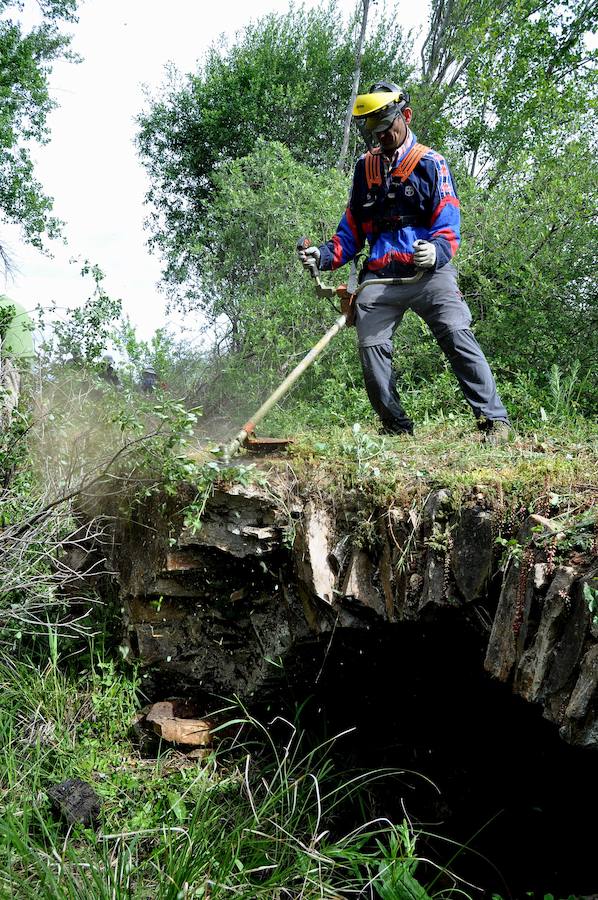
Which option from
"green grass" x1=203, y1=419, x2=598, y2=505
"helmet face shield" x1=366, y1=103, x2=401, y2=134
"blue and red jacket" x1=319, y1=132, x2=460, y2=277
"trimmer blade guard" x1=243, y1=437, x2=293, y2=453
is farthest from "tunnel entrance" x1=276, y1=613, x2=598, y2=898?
"helmet face shield" x1=366, y1=103, x2=401, y2=134

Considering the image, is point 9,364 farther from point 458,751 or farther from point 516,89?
point 516,89

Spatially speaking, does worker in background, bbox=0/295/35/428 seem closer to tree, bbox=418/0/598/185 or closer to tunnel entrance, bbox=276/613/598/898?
tunnel entrance, bbox=276/613/598/898

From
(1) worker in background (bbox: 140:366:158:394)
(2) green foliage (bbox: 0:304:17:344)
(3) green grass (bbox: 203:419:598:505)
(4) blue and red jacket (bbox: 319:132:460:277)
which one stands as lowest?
(1) worker in background (bbox: 140:366:158:394)

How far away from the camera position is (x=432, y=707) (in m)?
4.03

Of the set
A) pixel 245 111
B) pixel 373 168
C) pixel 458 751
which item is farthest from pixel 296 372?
pixel 245 111

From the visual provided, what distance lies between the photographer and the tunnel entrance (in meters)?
3.42

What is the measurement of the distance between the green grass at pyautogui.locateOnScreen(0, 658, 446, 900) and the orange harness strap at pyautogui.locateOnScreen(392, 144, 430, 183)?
310 cm

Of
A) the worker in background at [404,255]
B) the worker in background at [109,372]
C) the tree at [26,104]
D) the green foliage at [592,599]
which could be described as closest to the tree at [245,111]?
the tree at [26,104]

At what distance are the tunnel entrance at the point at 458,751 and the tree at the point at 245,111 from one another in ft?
33.2

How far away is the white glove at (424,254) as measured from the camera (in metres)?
4.20

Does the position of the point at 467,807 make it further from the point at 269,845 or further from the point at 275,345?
the point at 275,345

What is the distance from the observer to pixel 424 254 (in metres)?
4.19

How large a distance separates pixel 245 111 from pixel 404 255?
1070 cm

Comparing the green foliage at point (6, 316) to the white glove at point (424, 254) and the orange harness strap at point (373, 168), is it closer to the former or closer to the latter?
the orange harness strap at point (373, 168)
